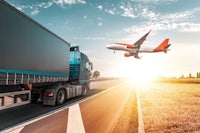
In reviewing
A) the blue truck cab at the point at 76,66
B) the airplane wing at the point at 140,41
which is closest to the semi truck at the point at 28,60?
the blue truck cab at the point at 76,66

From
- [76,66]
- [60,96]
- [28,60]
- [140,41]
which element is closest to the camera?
[28,60]

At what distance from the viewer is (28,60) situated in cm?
745

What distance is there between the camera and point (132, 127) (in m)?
6.03

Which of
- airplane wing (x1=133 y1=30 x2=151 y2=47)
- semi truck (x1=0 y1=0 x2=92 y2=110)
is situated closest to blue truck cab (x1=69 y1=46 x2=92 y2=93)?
semi truck (x1=0 y1=0 x2=92 y2=110)

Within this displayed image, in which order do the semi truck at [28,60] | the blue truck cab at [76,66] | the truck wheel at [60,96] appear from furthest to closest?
1. the blue truck cab at [76,66]
2. the truck wheel at [60,96]
3. the semi truck at [28,60]

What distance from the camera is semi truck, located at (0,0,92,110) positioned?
6000 millimetres

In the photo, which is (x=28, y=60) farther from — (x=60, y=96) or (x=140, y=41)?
(x=140, y=41)

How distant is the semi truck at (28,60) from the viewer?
236 inches

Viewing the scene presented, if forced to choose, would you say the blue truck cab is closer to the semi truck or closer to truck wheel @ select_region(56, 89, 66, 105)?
the semi truck

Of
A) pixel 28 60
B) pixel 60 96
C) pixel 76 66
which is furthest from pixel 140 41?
pixel 28 60

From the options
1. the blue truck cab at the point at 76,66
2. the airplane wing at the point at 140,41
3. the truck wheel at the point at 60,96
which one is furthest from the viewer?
the airplane wing at the point at 140,41

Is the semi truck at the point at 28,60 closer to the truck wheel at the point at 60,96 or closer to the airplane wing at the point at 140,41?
the truck wheel at the point at 60,96

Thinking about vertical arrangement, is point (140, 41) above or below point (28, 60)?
above

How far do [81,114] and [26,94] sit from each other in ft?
8.60
